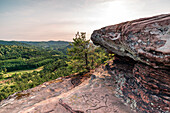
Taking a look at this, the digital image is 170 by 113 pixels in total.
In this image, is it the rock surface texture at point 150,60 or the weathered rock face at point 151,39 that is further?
the rock surface texture at point 150,60

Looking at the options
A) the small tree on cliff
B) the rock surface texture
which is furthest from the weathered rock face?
the small tree on cliff

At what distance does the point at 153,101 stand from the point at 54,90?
15.7m

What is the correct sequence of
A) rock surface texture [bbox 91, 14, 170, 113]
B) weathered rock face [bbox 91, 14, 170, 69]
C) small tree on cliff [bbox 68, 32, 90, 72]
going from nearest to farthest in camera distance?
weathered rock face [bbox 91, 14, 170, 69], rock surface texture [bbox 91, 14, 170, 113], small tree on cliff [bbox 68, 32, 90, 72]

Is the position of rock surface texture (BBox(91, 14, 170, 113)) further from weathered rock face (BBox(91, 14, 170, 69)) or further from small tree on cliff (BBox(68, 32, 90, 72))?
small tree on cliff (BBox(68, 32, 90, 72))

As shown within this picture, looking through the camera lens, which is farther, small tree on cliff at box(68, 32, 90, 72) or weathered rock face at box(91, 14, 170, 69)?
small tree on cliff at box(68, 32, 90, 72)

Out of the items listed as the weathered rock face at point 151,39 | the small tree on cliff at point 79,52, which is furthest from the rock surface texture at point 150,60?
the small tree on cliff at point 79,52

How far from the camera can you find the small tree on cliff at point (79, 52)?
19953 millimetres

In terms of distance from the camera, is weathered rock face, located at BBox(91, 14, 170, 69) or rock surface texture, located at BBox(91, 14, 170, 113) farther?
rock surface texture, located at BBox(91, 14, 170, 113)

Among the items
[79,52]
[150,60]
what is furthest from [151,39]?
[79,52]

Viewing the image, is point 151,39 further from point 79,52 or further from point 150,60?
point 79,52

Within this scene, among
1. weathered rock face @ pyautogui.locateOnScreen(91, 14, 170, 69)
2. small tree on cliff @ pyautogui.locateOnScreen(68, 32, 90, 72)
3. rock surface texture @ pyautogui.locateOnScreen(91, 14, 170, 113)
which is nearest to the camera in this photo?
weathered rock face @ pyautogui.locateOnScreen(91, 14, 170, 69)

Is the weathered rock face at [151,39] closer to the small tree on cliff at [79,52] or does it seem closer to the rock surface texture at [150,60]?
the rock surface texture at [150,60]

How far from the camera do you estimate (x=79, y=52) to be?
66.9 feet

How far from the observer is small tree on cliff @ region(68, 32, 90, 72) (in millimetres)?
19953
